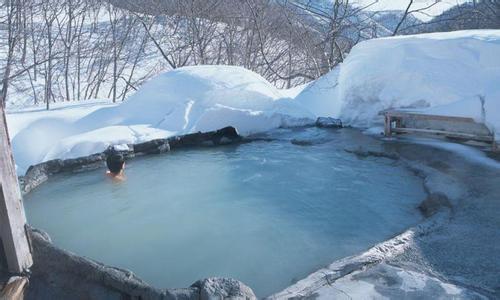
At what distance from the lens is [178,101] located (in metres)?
7.57

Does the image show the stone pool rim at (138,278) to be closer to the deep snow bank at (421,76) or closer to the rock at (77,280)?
the rock at (77,280)

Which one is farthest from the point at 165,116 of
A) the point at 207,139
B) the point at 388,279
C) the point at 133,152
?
the point at 388,279

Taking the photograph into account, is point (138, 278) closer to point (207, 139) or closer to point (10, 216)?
point (10, 216)

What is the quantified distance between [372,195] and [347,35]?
27.5ft

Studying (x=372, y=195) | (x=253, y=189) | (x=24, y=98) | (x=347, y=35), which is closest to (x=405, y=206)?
(x=372, y=195)

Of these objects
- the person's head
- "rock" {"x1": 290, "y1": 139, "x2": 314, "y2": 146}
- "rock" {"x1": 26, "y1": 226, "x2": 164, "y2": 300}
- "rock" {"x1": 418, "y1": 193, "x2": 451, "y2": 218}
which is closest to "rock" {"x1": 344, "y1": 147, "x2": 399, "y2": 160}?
"rock" {"x1": 290, "y1": 139, "x2": 314, "y2": 146}

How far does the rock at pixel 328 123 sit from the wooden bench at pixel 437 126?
957 mm

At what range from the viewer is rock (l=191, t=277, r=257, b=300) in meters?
2.32

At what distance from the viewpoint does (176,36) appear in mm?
12625

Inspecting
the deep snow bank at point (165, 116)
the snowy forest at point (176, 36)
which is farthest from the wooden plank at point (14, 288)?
the snowy forest at point (176, 36)

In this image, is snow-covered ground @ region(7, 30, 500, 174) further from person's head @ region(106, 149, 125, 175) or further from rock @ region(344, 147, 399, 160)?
rock @ region(344, 147, 399, 160)

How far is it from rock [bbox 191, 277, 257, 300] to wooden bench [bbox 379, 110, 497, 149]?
415 cm

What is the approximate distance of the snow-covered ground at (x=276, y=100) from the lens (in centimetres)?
Result: 608

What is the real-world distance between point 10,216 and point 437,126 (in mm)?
5401
